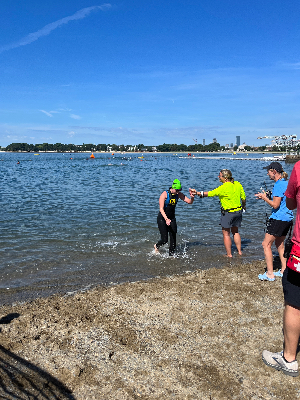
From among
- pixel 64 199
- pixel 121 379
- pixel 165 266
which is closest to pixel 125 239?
pixel 165 266

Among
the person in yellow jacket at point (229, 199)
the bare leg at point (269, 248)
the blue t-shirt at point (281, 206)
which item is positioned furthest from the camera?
the person in yellow jacket at point (229, 199)

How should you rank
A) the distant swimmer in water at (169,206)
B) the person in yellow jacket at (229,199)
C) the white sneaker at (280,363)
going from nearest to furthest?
1. the white sneaker at (280,363)
2. the person in yellow jacket at (229,199)
3. the distant swimmer in water at (169,206)

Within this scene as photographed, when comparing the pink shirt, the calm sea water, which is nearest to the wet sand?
the calm sea water

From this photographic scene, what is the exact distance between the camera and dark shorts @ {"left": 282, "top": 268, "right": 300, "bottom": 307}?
10.8 ft

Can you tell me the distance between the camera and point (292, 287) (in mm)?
3340

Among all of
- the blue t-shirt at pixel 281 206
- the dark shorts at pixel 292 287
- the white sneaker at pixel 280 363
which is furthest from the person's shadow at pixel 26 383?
the blue t-shirt at pixel 281 206

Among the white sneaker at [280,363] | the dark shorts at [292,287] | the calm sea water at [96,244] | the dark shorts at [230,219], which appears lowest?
the calm sea water at [96,244]

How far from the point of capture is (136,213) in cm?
1509

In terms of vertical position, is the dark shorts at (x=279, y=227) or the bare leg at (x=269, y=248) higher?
the dark shorts at (x=279, y=227)

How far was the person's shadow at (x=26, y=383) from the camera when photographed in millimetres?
3316

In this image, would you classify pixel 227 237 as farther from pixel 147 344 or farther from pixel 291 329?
pixel 291 329

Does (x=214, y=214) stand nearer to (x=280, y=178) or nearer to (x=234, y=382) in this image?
(x=280, y=178)

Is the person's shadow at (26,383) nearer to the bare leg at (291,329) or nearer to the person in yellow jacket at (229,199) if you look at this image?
the bare leg at (291,329)

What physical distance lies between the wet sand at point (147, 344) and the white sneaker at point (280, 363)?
0.08 m
